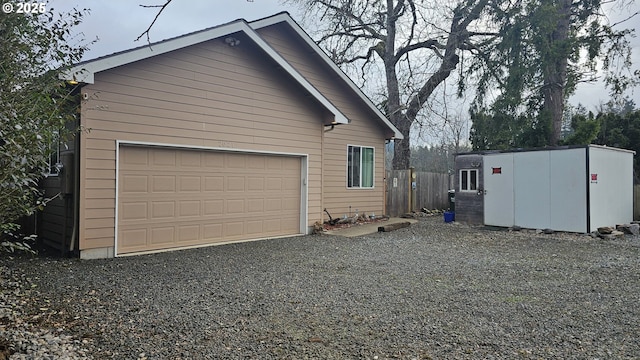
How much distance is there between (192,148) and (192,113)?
0.68m

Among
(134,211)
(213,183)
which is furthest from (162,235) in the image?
(213,183)

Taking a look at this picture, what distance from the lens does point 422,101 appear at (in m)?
18.2

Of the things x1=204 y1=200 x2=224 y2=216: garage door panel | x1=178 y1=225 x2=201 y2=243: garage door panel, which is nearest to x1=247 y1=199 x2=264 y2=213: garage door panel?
x1=204 y1=200 x2=224 y2=216: garage door panel

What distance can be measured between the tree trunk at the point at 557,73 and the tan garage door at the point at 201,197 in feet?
29.9

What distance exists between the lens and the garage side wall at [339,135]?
1190cm

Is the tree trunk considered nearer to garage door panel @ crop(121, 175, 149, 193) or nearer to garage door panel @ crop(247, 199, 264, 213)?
garage door panel @ crop(247, 199, 264, 213)

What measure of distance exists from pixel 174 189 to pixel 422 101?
13.2 m

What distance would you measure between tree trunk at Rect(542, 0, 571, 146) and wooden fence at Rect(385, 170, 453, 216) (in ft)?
14.0

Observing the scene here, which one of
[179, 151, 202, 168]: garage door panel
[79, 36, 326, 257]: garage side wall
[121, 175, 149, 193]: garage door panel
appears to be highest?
[79, 36, 326, 257]: garage side wall

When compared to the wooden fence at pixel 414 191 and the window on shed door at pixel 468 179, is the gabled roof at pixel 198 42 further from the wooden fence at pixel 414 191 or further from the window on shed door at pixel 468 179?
Answer: the wooden fence at pixel 414 191

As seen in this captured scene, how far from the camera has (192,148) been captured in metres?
8.08

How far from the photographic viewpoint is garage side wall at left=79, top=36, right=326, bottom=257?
6.80 meters

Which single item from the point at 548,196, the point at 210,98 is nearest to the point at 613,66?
the point at 548,196

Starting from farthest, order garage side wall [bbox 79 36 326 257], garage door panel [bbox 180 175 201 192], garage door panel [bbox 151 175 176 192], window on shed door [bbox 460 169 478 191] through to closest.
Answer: window on shed door [bbox 460 169 478 191] < garage door panel [bbox 180 175 201 192] < garage door panel [bbox 151 175 176 192] < garage side wall [bbox 79 36 326 257]
